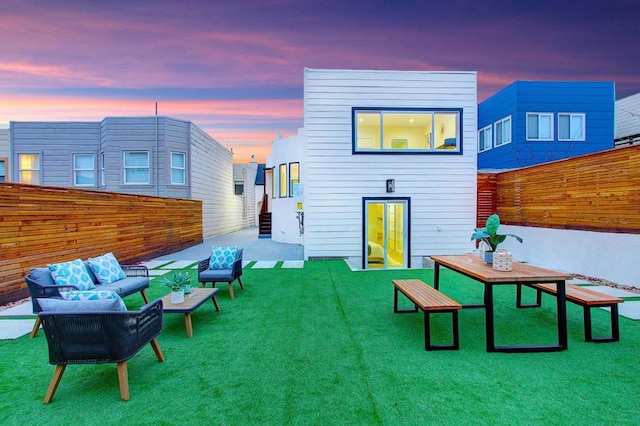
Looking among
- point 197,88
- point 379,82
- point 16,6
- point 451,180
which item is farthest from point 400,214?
point 16,6

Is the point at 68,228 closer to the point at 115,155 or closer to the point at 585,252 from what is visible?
the point at 115,155

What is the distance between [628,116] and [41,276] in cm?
2252

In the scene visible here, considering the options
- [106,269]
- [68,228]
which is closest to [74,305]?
[106,269]

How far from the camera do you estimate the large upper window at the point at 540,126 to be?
12.5 meters

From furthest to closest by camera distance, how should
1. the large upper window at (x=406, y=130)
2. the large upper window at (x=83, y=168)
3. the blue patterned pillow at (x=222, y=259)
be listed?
the large upper window at (x=83, y=168) < the large upper window at (x=406, y=130) < the blue patterned pillow at (x=222, y=259)

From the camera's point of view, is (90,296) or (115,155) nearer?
(90,296)

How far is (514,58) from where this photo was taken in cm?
1123

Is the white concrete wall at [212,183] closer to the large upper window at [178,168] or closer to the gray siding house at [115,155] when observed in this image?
the gray siding house at [115,155]

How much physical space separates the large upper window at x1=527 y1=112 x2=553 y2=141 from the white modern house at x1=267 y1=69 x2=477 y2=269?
17.3 ft

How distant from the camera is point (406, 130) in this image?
931cm

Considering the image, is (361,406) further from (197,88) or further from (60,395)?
(197,88)

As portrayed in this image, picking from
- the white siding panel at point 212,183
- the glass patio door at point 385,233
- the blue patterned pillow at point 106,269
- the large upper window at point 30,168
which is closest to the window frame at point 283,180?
the white siding panel at point 212,183

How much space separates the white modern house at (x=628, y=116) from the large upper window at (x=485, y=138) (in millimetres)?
5896

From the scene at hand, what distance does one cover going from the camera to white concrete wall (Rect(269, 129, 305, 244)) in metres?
13.4
